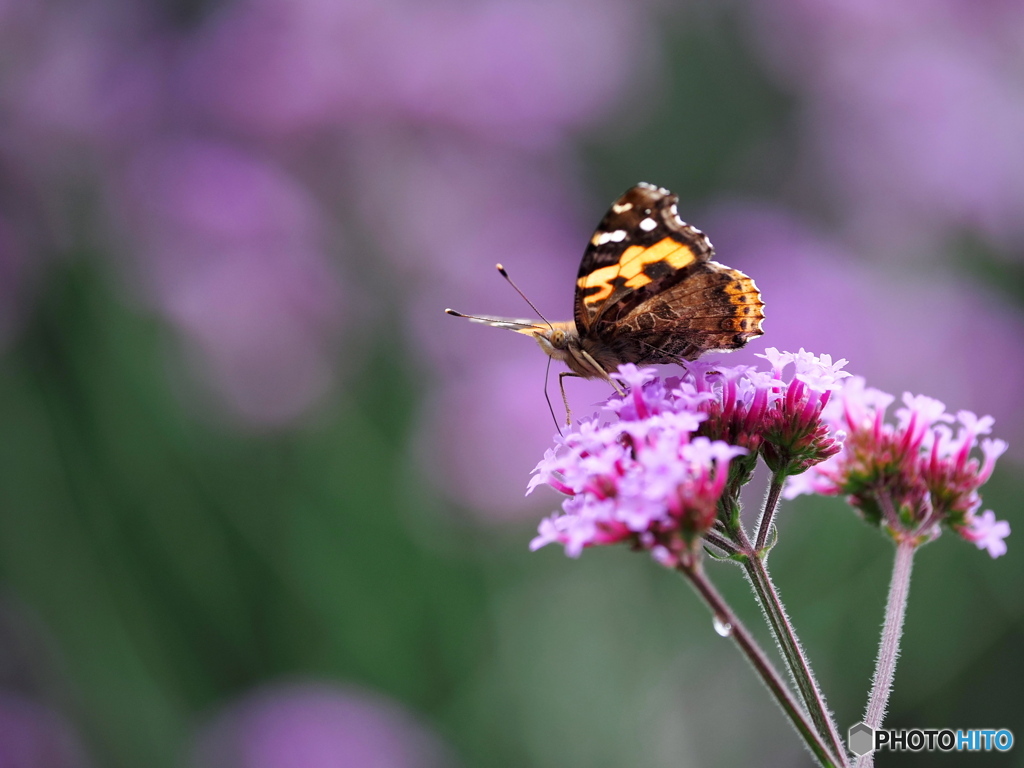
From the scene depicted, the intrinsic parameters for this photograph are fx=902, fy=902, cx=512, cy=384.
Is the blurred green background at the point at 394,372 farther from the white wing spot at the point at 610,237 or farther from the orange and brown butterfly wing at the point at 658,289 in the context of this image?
the white wing spot at the point at 610,237

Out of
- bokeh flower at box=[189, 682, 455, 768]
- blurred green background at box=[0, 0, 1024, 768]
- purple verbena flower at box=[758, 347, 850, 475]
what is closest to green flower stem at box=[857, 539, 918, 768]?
purple verbena flower at box=[758, 347, 850, 475]

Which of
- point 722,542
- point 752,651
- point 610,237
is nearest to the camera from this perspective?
point 752,651

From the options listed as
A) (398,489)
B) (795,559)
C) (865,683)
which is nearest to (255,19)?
(398,489)

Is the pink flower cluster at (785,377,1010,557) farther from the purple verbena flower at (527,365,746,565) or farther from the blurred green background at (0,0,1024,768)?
the blurred green background at (0,0,1024,768)

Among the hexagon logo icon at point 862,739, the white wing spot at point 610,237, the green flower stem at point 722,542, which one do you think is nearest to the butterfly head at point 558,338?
the white wing spot at point 610,237

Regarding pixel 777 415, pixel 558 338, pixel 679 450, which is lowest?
pixel 679 450

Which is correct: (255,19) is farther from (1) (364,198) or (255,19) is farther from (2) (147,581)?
(2) (147,581)

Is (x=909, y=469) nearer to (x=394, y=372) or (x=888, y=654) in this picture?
(x=888, y=654)

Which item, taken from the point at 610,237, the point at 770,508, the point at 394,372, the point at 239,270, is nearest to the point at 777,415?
the point at 770,508
